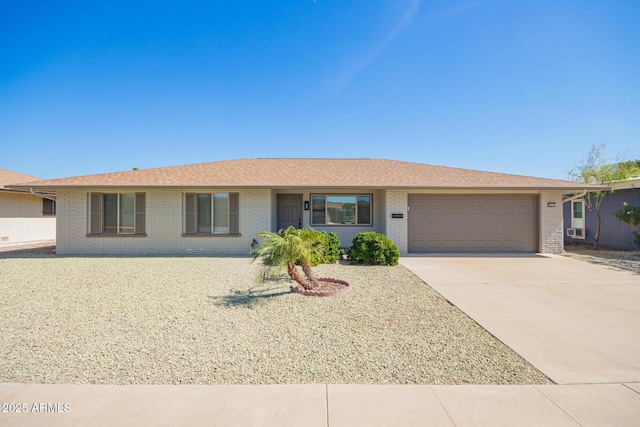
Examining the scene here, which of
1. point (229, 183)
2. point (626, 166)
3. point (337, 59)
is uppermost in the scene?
point (337, 59)

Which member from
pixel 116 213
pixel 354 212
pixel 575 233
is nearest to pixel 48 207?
pixel 116 213

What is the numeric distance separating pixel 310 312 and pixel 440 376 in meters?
2.30

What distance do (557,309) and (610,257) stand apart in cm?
856

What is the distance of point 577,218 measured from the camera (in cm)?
1477

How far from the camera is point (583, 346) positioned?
3.58 metres

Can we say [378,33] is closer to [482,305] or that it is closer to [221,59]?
[221,59]

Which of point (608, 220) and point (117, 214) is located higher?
point (117, 214)

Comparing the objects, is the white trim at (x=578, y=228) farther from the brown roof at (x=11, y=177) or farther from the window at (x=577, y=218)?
the brown roof at (x=11, y=177)

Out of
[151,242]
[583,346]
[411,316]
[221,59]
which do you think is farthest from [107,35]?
[583,346]

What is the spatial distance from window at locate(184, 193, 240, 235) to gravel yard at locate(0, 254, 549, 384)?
4238 millimetres

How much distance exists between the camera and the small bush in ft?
28.8

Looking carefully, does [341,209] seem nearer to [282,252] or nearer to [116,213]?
[282,252]

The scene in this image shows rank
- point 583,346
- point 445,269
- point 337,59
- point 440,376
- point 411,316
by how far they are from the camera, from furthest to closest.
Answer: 1. point 337,59
2. point 445,269
3. point 411,316
4. point 583,346
5. point 440,376

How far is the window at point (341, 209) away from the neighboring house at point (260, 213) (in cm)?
123
